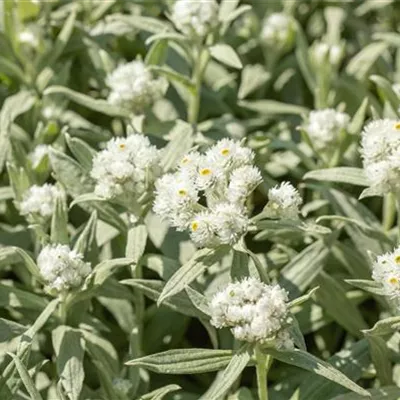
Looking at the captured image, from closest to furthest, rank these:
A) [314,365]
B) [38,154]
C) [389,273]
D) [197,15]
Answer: [314,365] < [389,273] < [38,154] < [197,15]

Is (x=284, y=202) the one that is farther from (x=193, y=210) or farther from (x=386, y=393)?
(x=386, y=393)

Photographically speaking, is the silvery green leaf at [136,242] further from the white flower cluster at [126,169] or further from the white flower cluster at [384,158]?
the white flower cluster at [384,158]

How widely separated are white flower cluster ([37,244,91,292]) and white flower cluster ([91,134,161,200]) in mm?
293

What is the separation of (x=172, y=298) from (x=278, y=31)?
225cm

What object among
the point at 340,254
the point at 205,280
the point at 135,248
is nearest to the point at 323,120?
the point at 340,254

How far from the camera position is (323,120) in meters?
4.44

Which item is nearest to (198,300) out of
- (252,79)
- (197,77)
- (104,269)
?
(104,269)

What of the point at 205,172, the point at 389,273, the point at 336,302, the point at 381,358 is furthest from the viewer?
the point at 336,302

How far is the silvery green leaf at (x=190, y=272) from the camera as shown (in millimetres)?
3332

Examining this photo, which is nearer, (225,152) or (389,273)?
(389,273)

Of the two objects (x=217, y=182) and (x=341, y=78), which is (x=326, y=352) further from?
(x=341, y=78)

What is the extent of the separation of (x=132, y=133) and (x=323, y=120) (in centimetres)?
104

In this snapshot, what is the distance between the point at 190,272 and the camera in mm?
3404

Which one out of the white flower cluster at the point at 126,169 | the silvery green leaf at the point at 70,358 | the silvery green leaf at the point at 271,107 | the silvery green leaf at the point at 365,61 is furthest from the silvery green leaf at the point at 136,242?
the silvery green leaf at the point at 365,61
